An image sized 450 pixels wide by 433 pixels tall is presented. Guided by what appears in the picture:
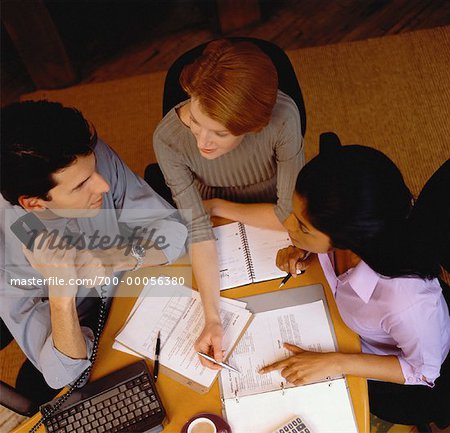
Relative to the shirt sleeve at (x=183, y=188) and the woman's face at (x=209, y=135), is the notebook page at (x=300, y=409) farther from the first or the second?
the woman's face at (x=209, y=135)

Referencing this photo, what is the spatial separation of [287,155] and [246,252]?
32cm

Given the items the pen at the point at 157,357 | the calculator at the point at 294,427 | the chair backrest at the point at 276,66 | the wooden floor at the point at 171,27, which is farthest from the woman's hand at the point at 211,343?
the wooden floor at the point at 171,27

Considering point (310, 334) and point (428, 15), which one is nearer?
point (310, 334)

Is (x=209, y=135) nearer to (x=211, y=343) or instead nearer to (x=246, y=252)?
(x=246, y=252)

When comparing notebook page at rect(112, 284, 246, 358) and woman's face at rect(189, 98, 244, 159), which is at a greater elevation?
woman's face at rect(189, 98, 244, 159)

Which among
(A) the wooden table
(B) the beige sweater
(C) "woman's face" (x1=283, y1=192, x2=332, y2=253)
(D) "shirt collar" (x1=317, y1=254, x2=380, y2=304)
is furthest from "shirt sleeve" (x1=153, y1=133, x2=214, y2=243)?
(D) "shirt collar" (x1=317, y1=254, x2=380, y2=304)

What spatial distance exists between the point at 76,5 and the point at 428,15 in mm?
2102

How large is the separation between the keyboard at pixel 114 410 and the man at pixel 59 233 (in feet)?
0.26

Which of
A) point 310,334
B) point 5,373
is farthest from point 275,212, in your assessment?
point 5,373

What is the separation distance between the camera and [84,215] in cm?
154

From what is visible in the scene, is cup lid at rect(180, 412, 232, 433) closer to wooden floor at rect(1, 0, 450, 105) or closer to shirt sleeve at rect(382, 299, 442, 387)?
shirt sleeve at rect(382, 299, 442, 387)

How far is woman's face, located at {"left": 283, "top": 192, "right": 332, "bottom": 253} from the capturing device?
1165mm

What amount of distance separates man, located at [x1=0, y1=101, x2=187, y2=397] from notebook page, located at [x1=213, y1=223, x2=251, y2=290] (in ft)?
0.38

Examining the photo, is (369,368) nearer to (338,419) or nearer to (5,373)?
(338,419)
